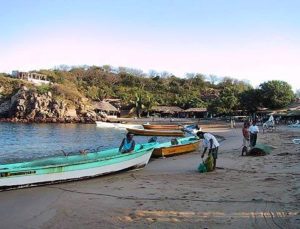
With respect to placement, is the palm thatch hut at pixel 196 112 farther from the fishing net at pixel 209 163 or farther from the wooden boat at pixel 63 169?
the fishing net at pixel 209 163

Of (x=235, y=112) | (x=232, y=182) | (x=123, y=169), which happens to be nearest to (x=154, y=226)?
(x=232, y=182)

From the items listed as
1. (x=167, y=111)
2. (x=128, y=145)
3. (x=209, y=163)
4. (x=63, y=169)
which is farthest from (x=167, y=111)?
(x=63, y=169)

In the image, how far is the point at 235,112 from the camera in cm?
8331

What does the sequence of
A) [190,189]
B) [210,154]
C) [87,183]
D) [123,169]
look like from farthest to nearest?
[123,169] < [210,154] < [87,183] < [190,189]

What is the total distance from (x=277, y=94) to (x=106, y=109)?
4537cm

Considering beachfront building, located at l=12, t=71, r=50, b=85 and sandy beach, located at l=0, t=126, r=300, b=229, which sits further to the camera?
beachfront building, located at l=12, t=71, r=50, b=85

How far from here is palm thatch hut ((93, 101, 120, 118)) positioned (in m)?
100

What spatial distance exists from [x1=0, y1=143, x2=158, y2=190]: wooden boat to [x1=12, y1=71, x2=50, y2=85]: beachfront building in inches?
3665

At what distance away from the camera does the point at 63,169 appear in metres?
13.6

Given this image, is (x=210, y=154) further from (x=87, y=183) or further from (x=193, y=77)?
(x=193, y=77)

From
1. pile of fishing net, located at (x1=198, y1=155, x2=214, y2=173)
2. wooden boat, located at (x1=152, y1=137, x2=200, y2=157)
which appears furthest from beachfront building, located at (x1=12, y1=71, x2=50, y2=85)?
pile of fishing net, located at (x1=198, y1=155, x2=214, y2=173)

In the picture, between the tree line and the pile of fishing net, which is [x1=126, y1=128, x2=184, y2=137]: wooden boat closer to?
the pile of fishing net

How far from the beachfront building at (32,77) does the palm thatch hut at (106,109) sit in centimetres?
1728

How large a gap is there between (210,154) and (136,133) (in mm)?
31154
